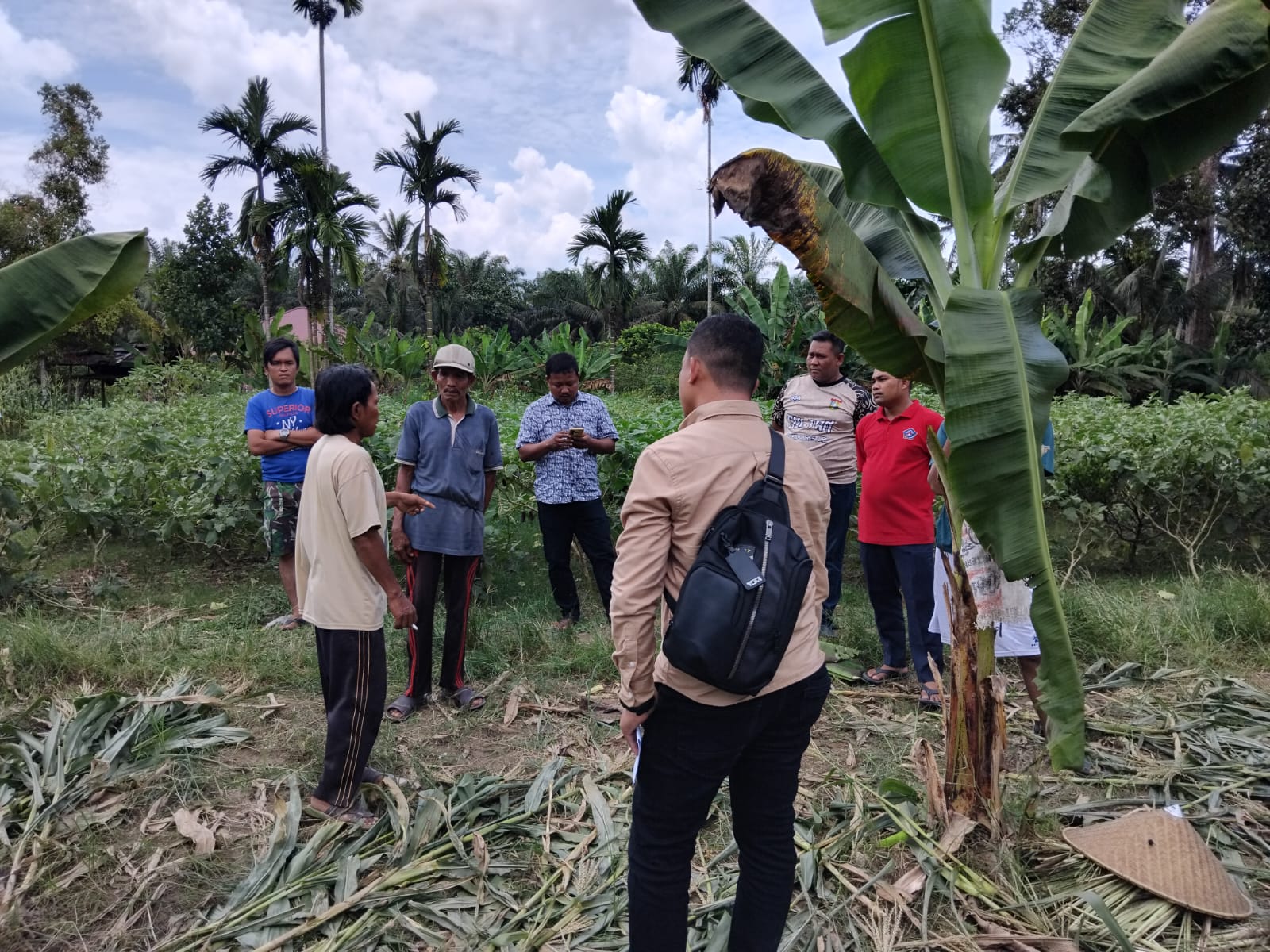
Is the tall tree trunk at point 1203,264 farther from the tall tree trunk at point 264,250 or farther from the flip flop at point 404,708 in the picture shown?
the tall tree trunk at point 264,250

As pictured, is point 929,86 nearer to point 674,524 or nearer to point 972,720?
point 674,524

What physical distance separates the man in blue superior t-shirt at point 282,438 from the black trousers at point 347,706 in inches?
87.9

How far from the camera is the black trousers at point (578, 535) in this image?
18.2 ft

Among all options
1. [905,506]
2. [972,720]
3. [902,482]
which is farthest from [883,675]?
[972,720]

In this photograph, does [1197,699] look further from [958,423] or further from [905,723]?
[958,423]

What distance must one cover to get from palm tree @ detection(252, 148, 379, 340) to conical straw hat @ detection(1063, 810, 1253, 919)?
22106 mm

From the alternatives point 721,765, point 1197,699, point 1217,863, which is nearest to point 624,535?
point 721,765

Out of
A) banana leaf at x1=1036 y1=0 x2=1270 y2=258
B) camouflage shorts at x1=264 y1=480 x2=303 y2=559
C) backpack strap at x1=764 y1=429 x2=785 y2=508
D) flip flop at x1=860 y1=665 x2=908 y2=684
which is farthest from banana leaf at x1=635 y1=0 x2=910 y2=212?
Answer: camouflage shorts at x1=264 y1=480 x2=303 y2=559

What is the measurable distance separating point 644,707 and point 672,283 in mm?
37253

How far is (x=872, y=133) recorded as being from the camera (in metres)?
2.91

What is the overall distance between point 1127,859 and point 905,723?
4.83 ft

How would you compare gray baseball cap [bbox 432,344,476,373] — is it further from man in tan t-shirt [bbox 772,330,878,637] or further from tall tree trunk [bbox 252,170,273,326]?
tall tree trunk [bbox 252,170,273,326]

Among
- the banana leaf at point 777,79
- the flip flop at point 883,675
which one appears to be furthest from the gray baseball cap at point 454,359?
the flip flop at point 883,675

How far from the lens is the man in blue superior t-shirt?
532 centimetres
